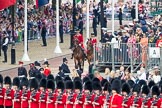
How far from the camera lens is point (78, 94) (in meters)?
34.2

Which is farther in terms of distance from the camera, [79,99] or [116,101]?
[79,99]

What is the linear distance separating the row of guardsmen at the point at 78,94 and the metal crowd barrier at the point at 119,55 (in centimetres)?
815

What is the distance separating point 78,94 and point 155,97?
2357 mm

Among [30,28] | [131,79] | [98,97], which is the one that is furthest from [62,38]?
[98,97]

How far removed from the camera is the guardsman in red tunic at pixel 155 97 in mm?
33031

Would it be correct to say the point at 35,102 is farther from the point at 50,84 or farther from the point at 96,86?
the point at 96,86

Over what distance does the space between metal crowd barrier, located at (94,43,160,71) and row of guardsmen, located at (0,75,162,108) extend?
815 centimetres

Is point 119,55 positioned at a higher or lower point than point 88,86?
higher

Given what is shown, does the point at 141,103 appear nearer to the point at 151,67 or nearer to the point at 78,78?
the point at 78,78

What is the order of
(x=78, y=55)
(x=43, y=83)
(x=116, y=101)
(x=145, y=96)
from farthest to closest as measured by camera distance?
(x=78, y=55)
(x=43, y=83)
(x=145, y=96)
(x=116, y=101)

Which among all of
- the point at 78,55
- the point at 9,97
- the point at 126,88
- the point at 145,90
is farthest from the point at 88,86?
the point at 78,55

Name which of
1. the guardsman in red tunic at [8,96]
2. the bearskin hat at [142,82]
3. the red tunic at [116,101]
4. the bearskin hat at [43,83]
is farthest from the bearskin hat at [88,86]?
the guardsman in red tunic at [8,96]

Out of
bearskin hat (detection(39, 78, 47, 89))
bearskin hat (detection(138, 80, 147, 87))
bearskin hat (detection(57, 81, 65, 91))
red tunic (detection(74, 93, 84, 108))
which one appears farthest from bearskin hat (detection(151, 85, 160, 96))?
bearskin hat (detection(39, 78, 47, 89))

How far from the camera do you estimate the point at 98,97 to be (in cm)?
3397
